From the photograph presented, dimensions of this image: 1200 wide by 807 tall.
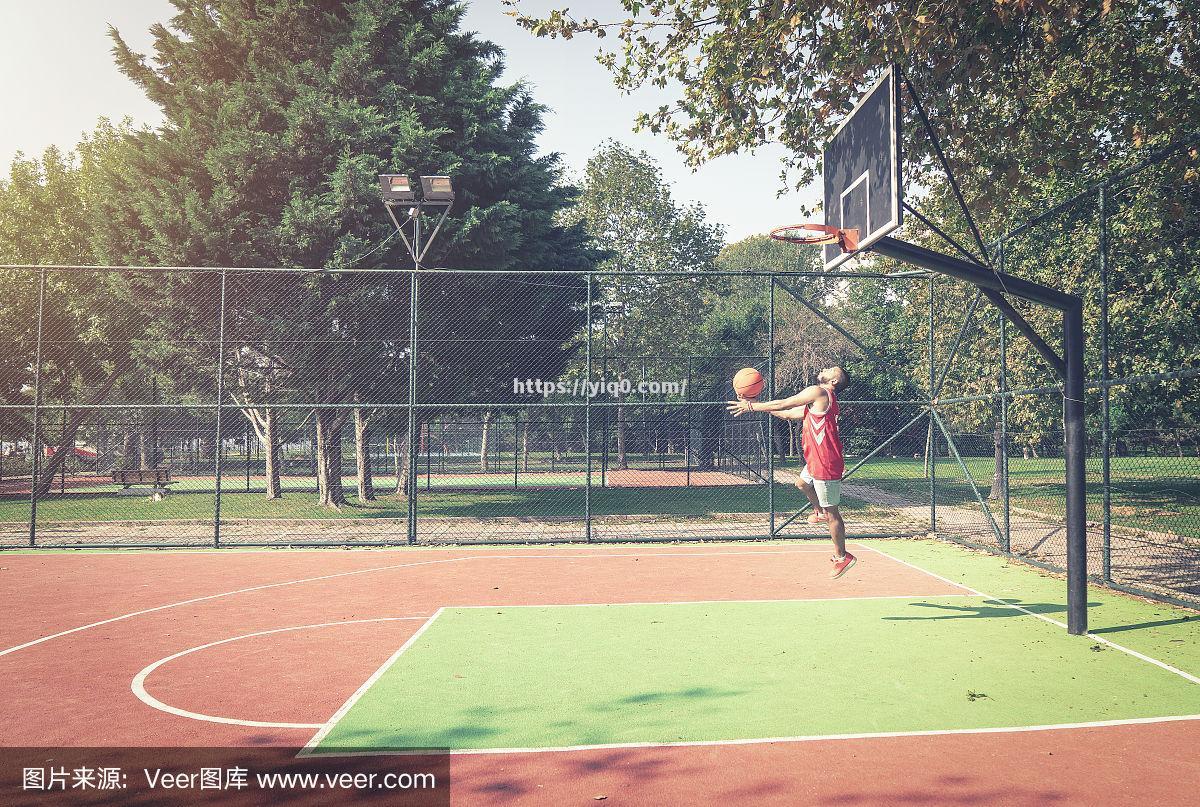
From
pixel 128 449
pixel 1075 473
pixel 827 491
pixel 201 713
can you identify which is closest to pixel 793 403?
pixel 827 491

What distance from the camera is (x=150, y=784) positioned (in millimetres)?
4297

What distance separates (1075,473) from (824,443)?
2271 mm

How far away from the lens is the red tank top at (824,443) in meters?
8.05

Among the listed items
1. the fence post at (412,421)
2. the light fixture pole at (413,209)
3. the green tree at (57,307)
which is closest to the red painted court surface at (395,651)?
the fence post at (412,421)

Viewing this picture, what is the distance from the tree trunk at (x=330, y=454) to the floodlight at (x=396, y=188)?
6791 millimetres

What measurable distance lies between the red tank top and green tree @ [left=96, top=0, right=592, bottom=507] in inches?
402

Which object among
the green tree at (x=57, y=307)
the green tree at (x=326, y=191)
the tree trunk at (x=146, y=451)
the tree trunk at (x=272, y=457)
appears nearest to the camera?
the green tree at (x=326, y=191)

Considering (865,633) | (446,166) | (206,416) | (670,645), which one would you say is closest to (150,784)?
(670,645)

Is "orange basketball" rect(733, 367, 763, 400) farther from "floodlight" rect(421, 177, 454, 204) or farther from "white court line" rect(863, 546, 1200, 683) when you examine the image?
"floodlight" rect(421, 177, 454, 204)

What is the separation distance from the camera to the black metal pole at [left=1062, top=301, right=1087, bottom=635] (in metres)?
7.46

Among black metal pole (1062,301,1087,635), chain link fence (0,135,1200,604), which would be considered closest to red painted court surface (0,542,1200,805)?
black metal pole (1062,301,1087,635)

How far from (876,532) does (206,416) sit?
18.2m

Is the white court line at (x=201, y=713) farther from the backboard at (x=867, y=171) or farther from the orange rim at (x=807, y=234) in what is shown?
the backboard at (x=867, y=171)

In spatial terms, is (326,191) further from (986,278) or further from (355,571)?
(986,278)
